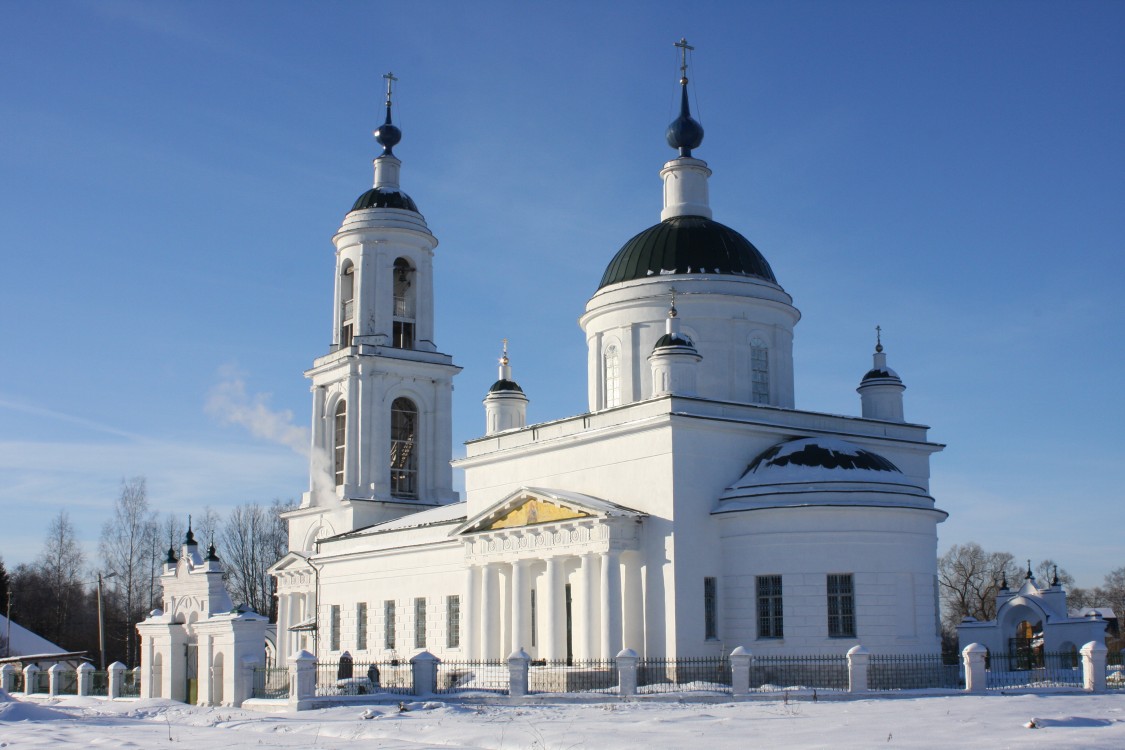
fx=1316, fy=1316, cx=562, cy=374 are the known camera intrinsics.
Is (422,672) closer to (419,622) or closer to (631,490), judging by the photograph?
(631,490)

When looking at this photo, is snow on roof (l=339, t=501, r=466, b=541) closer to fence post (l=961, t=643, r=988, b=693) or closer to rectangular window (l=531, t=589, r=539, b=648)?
rectangular window (l=531, t=589, r=539, b=648)

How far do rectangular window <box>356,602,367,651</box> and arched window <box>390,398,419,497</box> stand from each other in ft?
17.2

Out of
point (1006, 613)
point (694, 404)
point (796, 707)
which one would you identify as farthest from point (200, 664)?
point (1006, 613)

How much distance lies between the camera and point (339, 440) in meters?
41.9

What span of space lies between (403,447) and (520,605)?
542 inches

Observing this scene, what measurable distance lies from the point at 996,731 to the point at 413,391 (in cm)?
2792

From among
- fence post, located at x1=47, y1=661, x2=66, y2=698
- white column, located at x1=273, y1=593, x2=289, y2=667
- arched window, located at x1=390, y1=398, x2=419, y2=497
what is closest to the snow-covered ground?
fence post, located at x1=47, y1=661, x2=66, y2=698

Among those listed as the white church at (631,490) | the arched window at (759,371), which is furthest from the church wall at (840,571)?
the arched window at (759,371)

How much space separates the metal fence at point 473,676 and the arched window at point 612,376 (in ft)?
23.7

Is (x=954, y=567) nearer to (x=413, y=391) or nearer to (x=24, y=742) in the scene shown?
(x=413, y=391)

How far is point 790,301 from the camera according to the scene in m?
33.3

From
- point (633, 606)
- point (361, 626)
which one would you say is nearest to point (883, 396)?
point (633, 606)

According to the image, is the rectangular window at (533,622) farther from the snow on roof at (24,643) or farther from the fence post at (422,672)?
the snow on roof at (24,643)

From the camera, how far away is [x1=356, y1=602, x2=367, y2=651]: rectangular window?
1458 inches
